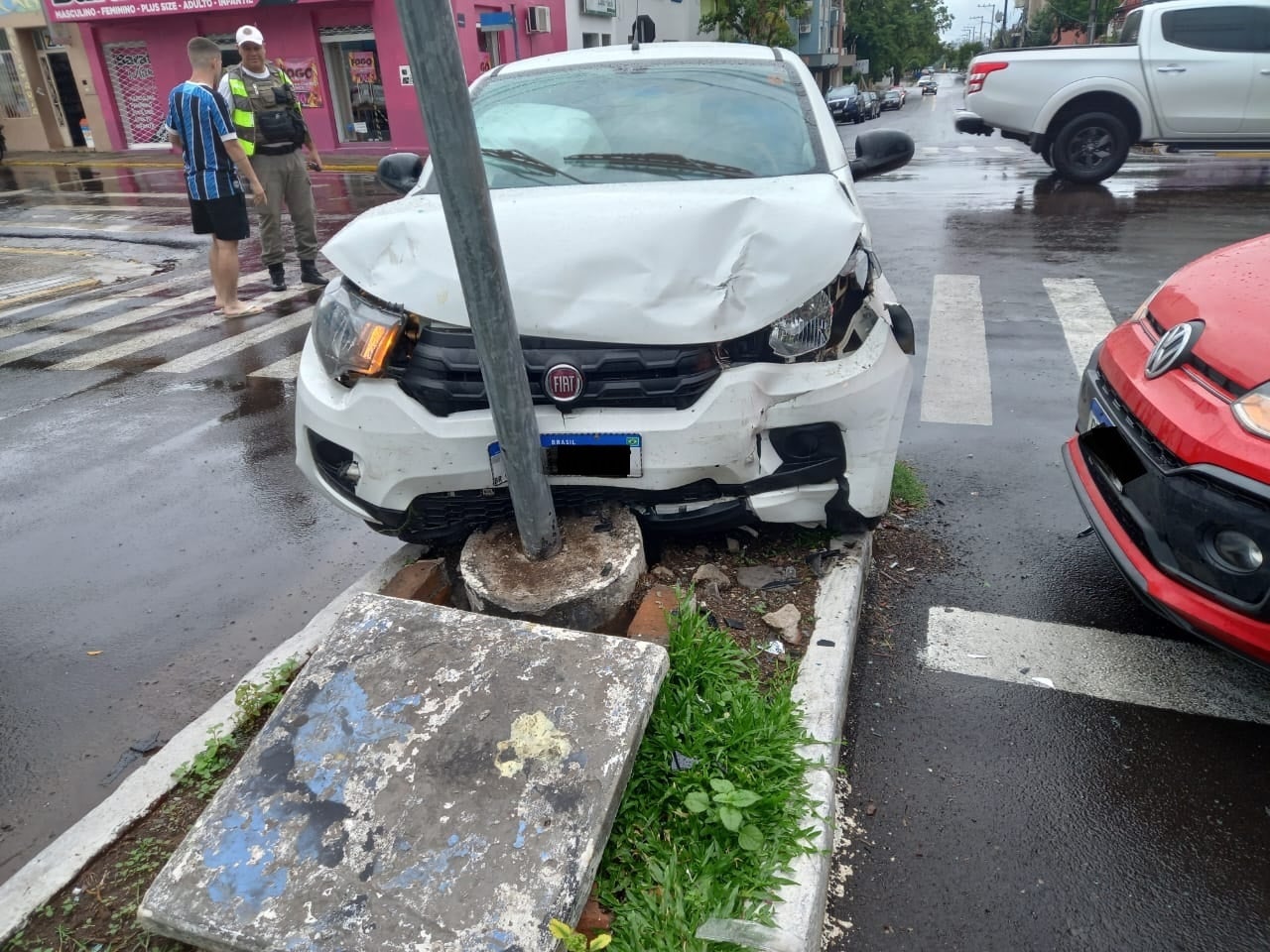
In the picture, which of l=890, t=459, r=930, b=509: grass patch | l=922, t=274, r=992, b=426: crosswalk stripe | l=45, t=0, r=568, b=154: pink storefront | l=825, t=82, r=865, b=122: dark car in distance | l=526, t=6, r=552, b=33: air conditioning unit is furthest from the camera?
l=825, t=82, r=865, b=122: dark car in distance

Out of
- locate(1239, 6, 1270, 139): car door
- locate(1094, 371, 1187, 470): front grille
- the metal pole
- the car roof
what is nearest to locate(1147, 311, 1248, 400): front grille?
locate(1094, 371, 1187, 470): front grille

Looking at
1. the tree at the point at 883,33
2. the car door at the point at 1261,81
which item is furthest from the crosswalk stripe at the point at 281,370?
the tree at the point at 883,33

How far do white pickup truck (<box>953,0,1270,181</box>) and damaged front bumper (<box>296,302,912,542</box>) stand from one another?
1063cm

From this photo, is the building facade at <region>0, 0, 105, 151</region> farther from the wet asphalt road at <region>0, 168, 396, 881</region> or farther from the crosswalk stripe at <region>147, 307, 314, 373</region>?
the wet asphalt road at <region>0, 168, 396, 881</region>

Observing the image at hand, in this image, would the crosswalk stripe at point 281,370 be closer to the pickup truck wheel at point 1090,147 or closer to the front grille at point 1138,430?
the front grille at point 1138,430

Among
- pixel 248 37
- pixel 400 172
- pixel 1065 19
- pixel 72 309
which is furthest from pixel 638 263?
pixel 1065 19

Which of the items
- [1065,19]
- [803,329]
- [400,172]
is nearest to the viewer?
[803,329]

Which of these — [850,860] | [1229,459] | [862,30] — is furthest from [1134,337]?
[862,30]

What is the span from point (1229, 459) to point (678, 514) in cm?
156

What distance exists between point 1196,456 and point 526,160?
2.62m

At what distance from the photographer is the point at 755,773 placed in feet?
7.33

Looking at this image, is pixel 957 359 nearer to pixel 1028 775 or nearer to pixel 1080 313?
pixel 1080 313

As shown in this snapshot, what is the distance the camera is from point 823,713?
249 cm

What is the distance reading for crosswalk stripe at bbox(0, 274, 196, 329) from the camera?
26.2 ft
